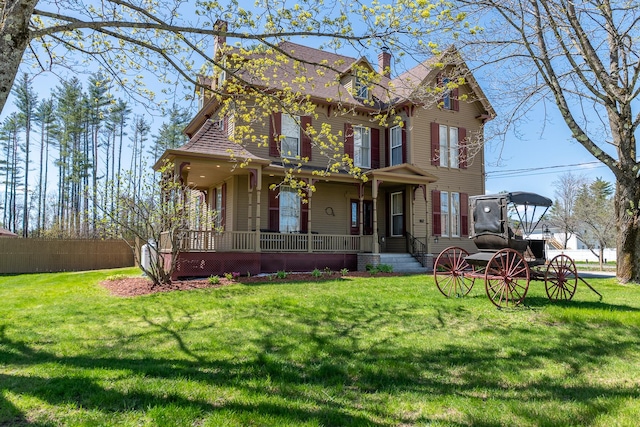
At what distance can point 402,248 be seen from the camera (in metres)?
17.8

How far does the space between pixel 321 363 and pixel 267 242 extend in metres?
10.3

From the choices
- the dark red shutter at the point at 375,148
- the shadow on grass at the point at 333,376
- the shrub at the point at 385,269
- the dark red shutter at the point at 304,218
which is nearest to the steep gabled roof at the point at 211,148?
the dark red shutter at the point at 304,218

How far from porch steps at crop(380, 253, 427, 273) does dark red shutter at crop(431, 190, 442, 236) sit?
6.77 feet

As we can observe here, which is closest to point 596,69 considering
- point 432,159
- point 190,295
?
point 432,159

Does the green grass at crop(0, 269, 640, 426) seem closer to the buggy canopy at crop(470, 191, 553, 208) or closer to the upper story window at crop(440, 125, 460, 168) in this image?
the buggy canopy at crop(470, 191, 553, 208)

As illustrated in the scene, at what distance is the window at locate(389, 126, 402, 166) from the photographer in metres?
18.2

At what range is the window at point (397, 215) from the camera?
18125mm

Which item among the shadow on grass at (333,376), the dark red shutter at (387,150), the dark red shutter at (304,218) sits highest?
the dark red shutter at (387,150)

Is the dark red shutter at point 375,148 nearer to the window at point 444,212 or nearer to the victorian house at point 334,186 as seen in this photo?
the victorian house at point 334,186

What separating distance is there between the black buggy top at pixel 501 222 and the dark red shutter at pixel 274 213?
28.2 feet

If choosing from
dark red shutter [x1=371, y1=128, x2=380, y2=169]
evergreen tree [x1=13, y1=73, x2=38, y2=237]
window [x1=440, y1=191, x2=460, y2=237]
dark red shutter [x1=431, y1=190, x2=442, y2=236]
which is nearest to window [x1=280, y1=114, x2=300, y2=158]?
dark red shutter [x1=371, y1=128, x2=380, y2=169]

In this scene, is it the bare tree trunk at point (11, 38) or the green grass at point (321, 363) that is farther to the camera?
the bare tree trunk at point (11, 38)

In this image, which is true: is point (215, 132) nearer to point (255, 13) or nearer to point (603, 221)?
point (255, 13)

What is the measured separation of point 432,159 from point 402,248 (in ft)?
13.6
